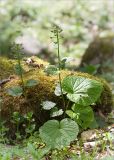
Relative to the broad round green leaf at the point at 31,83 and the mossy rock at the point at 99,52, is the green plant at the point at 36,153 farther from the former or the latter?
the mossy rock at the point at 99,52

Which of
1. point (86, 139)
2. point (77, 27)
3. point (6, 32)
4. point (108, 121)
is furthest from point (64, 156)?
point (77, 27)

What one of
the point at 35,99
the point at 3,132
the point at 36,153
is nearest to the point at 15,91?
the point at 35,99

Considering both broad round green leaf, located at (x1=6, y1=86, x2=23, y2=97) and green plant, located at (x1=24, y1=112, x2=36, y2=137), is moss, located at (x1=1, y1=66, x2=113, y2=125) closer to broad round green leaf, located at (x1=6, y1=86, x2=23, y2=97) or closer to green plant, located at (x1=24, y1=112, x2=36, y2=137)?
green plant, located at (x1=24, y1=112, x2=36, y2=137)

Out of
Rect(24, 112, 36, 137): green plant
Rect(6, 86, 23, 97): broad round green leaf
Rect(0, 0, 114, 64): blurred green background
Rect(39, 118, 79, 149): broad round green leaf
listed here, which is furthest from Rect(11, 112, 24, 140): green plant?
Rect(0, 0, 114, 64): blurred green background

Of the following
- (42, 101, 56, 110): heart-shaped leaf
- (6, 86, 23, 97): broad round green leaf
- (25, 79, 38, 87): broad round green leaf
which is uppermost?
(25, 79, 38, 87): broad round green leaf

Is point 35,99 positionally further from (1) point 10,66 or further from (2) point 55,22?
(2) point 55,22

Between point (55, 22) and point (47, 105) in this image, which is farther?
point (55, 22)

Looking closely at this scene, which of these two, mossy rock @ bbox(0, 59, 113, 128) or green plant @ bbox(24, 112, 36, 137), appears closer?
green plant @ bbox(24, 112, 36, 137)

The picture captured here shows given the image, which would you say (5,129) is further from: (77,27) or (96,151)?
(77,27)
